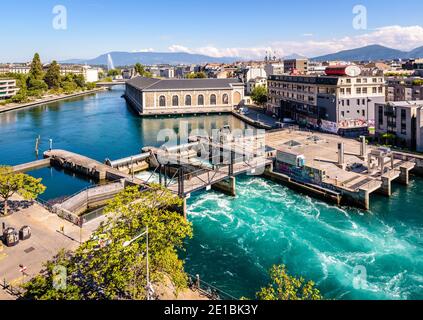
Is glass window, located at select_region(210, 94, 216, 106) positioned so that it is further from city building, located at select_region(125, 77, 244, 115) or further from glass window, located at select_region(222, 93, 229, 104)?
glass window, located at select_region(222, 93, 229, 104)

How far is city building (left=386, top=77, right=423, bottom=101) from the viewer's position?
65.9 m

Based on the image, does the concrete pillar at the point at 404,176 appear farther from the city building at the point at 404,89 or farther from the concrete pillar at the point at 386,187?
the city building at the point at 404,89

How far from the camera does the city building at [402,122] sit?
44625mm

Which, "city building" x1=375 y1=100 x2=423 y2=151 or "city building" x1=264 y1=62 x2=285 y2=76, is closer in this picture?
"city building" x1=375 y1=100 x2=423 y2=151

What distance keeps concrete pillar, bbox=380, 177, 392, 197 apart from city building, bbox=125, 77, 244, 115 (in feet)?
227

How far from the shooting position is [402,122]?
46.8 m

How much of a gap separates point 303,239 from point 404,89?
181ft

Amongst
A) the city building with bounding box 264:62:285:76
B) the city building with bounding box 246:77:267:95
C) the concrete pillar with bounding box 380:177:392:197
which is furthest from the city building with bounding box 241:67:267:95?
the concrete pillar with bounding box 380:177:392:197

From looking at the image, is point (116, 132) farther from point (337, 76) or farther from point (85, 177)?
point (337, 76)

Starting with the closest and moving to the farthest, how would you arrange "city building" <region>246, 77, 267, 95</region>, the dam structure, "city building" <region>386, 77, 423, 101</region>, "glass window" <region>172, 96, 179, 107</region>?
the dam structure → "city building" <region>386, 77, 423, 101</region> → "glass window" <region>172, 96, 179, 107</region> → "city building" <region>246, 77, 267, 95</region>

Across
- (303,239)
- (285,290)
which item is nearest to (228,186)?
(303,239)

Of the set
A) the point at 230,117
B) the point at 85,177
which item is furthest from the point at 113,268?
the point at 230,117

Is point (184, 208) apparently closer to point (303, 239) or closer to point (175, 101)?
point (303, 239)

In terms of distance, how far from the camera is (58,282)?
536 inches
